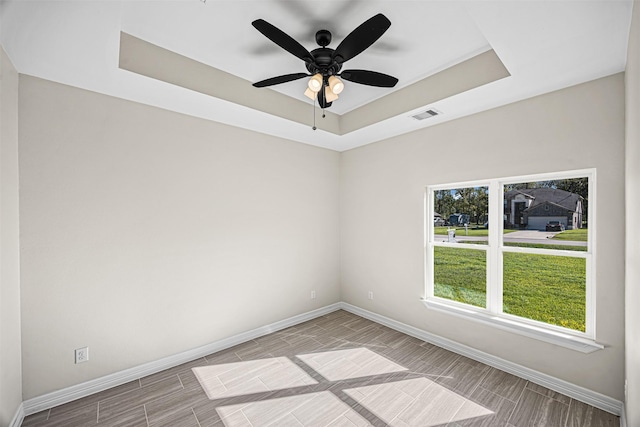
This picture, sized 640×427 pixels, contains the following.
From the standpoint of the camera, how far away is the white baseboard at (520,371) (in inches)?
85.9

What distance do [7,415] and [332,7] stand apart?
355 cm

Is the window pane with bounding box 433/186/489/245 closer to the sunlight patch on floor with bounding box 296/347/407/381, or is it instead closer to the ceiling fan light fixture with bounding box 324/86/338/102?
the sunlight patch on floor with bounding box 296/347/407/381

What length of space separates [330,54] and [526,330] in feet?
9.75

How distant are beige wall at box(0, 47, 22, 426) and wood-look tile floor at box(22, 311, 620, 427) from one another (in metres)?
0.42

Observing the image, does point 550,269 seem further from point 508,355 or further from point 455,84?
point 455,84

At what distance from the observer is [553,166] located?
2465mm

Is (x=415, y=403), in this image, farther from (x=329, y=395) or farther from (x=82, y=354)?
(x=82, y=354)

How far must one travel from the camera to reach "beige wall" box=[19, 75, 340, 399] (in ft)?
7.27

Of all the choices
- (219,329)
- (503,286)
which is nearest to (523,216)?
(503,286)

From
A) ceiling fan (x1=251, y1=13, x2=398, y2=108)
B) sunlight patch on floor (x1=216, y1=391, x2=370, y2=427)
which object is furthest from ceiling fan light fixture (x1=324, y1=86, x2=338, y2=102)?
sunlight patch on floor (x1=216, y1=391, x2=370, y2=427)

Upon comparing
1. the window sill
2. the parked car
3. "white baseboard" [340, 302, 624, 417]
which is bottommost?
"white baseboard" [340, 302, 624, 417]

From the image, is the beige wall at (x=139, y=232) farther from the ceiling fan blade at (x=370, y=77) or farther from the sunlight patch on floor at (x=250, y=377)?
the ceiling fan blade at (x=370, y=77)

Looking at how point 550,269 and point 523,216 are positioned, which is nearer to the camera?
point 550,269

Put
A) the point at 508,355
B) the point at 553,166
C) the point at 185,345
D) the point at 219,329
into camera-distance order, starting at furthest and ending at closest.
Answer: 1. the point at 219,329
2. the point at 185,345
3. the point at 508,355
4. the point at 553,166
